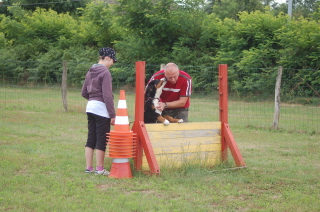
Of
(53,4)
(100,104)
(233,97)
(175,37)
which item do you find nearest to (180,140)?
(100,104)

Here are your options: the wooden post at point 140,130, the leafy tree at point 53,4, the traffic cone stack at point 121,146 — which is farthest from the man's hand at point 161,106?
the leafy tree at point 53,4

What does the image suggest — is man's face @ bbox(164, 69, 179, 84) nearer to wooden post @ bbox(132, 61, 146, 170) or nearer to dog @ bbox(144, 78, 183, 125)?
dog @ bbox(144, 78, 183, 125)

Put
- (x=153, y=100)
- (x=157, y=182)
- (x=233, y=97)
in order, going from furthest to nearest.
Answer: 1. (x=233, y=97)
2. (x=153, y=100)
3. (x=157, y=182)

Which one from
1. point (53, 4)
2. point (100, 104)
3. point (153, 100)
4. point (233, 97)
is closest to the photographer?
point (100, 104)

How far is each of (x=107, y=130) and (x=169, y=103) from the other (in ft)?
3.41

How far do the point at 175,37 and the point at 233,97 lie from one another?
8.43 meters

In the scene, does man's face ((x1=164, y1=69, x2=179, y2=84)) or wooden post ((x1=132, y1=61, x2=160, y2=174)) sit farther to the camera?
man's face ((x1=164, y1=69, x2=179, y2=84))

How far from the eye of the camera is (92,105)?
5.77m

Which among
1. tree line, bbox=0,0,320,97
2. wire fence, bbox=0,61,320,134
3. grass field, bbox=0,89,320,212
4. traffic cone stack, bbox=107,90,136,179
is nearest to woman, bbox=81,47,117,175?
traffic cone stack, bbox=107,90,136,179

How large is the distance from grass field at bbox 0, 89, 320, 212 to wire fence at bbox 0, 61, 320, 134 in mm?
3674

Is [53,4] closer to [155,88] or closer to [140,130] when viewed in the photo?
[155,88]

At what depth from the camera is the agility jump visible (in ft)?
19.0

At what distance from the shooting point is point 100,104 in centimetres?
576

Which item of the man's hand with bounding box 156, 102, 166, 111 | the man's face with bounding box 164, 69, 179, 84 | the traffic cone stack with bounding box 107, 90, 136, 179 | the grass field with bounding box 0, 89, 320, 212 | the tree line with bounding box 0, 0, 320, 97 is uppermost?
the tree line with bounding box 0, 0, 320, 97
